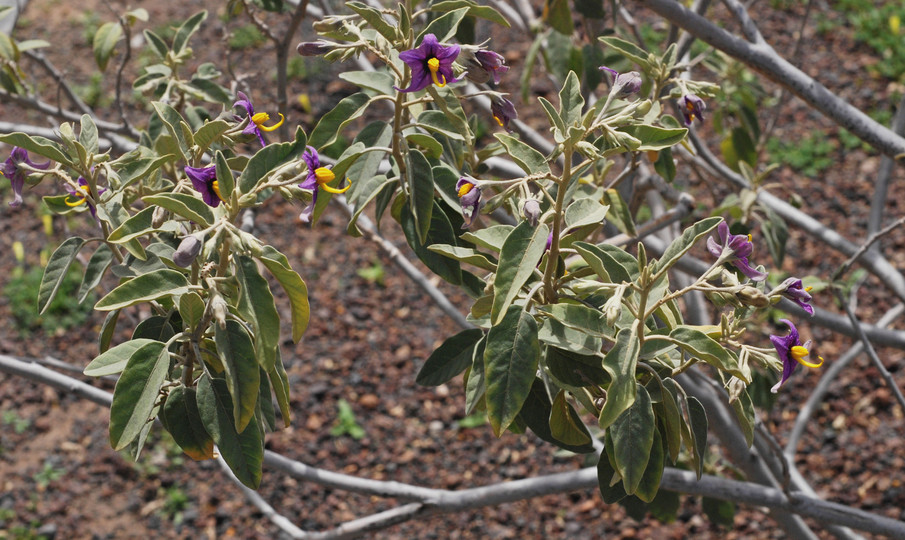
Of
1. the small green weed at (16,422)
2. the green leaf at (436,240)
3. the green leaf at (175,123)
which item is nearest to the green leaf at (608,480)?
the green leaf at (436,240)

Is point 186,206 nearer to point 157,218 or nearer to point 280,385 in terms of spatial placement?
point 157,218

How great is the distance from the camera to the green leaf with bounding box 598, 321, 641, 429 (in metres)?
1.13

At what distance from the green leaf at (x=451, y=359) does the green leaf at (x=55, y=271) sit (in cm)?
64

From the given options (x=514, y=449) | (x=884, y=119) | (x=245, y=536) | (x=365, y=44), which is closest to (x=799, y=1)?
(x=884, y=119)

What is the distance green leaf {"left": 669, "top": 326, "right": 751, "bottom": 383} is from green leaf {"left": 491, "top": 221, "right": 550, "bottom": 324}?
23 cm

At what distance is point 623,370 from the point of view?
116cm

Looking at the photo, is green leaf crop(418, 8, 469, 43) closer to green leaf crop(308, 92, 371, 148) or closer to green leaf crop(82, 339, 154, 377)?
green leaf crop(308, 92, 371, 148)

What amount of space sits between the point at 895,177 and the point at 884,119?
327 mm

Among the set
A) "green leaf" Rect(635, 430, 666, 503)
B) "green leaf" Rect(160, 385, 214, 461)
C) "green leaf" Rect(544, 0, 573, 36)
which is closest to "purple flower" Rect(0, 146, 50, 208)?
"green leaf" Rect(160, 385, 214, 461)

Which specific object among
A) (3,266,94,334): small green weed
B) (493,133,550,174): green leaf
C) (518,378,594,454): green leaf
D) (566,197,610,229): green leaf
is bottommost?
(3,266,94,334): small green weed

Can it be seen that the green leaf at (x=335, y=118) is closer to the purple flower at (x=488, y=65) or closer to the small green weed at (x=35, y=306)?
the purple flower at (x=488, y=65)

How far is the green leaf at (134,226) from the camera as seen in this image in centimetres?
122

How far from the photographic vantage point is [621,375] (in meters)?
1.15

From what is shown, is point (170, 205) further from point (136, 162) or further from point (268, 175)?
point (136, 162)
